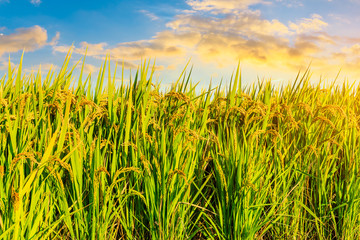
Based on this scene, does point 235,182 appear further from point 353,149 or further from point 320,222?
point 353,149

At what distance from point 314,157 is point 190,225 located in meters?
1.46

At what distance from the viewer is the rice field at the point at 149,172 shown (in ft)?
7.71

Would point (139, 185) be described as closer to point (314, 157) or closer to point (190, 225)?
point (190, 225)

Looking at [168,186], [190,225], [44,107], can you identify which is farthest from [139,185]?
[44,107]

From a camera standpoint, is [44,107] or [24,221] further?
[44,107]

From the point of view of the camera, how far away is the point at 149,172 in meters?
2.42

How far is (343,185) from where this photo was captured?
322cm

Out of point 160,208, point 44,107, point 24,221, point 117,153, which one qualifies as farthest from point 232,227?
point 44,107

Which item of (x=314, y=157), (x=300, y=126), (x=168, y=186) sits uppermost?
(x=300, y=126)

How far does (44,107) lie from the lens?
2.77 metres

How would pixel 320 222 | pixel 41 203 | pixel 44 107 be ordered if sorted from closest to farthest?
pixel 41 203, pixel 44 107, pixel 320 222

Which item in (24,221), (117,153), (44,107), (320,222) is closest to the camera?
(24,221)

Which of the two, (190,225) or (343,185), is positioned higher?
(343,185)

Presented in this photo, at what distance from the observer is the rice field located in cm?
235
